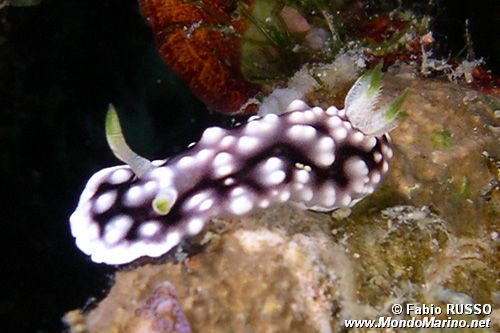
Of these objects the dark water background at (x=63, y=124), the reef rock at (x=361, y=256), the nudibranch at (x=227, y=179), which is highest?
the nudibranch at (x=227, y=179)

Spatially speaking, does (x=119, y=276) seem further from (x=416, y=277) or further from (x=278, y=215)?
(x=416, y=277)

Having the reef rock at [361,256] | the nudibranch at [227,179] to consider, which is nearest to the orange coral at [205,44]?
the reef rock at [361,256]

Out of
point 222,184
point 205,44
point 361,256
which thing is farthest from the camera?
point 205,44

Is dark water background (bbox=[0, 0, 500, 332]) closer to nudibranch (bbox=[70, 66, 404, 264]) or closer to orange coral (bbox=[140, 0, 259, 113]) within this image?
orange coral (bbox=[140, 0, 259, 113])

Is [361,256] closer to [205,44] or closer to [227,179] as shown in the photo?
[227,179]

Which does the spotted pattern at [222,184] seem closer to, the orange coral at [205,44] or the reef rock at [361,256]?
the reef rock at [361,256]

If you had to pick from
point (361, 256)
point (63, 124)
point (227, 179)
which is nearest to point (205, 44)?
point (227, 179)

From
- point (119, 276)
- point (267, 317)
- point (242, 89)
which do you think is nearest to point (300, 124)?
point (267, 317)

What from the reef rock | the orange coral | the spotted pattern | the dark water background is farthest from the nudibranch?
the dark water background
